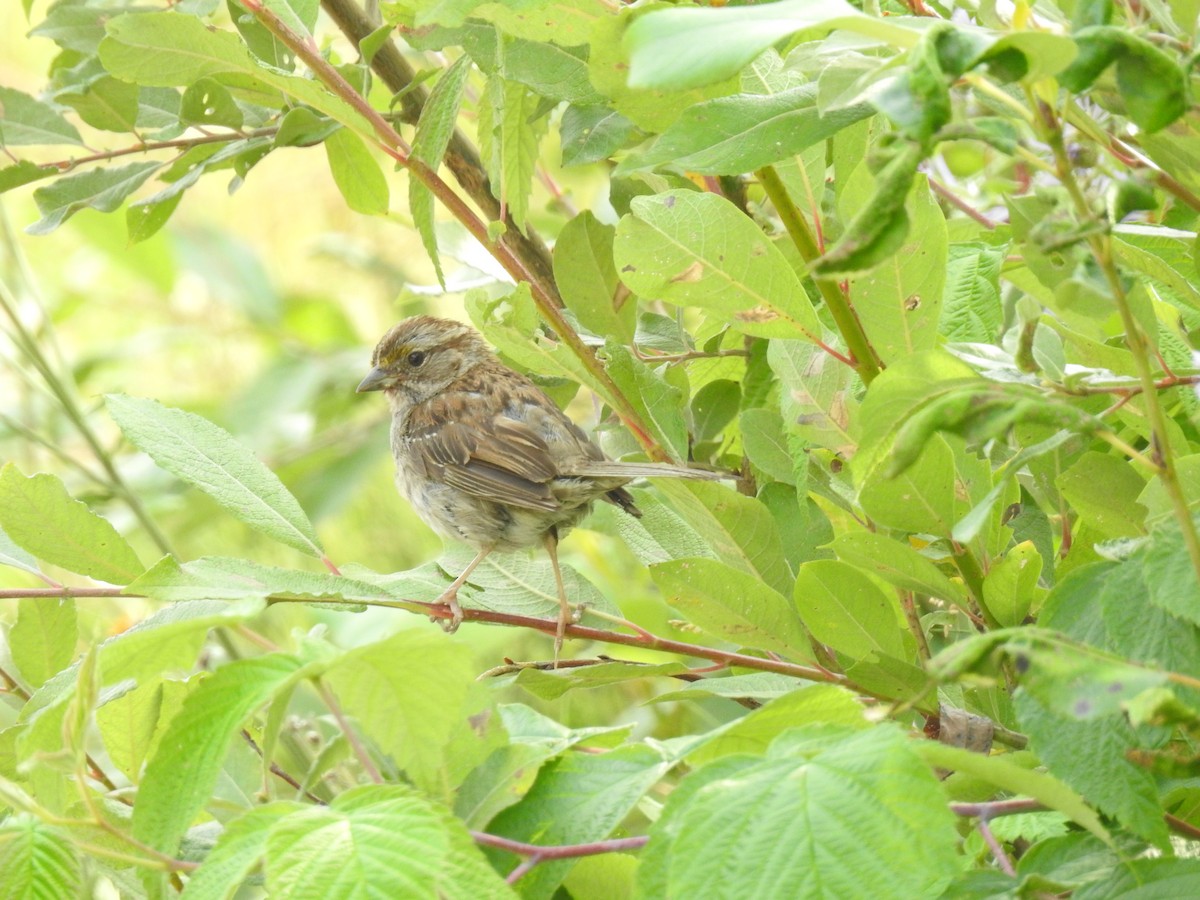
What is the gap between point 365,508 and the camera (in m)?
5.26

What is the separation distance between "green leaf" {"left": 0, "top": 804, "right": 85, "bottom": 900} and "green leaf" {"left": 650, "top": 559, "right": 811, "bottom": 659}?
0.60 m

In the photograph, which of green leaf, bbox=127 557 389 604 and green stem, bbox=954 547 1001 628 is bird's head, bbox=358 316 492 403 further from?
green stem, bbox=954 547 1001 628

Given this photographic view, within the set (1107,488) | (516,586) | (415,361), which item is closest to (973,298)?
(1107,488)

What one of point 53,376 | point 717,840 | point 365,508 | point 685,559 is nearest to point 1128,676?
point 717,840

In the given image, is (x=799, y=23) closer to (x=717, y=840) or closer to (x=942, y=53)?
(x=942, y=53)

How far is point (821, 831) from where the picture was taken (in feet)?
2.80

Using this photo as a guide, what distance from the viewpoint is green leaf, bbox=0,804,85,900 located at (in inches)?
43.2

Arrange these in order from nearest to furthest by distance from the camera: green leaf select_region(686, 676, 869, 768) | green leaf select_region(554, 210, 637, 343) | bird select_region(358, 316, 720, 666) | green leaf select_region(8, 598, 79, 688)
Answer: green leaf select_region(686, 676, 869, 768)
green leaf select_region(8, 598, 79, 688)
green leaf select_region(554, 210, 637, 343)
bird select_region(358, 316, 720, 666)

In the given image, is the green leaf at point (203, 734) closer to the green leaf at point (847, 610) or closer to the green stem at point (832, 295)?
the green leaf at point (847, 610)

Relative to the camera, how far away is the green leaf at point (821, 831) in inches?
33.2

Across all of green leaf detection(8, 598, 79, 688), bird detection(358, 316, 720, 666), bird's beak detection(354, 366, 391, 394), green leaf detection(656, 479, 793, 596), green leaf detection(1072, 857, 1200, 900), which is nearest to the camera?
green leaf detection(1072, 857, 1200, 900)

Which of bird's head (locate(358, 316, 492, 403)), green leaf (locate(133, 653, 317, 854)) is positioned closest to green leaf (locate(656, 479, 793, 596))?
green leaf (locate(133, 653, 317, 854))

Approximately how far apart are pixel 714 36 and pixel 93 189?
53.9 inches

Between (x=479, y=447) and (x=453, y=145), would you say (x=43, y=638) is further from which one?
(x=479, y=447)
